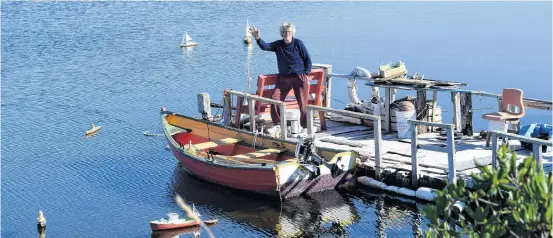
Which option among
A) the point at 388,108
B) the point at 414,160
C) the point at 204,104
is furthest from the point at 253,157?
the point at 414,160

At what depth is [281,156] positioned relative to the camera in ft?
63.1

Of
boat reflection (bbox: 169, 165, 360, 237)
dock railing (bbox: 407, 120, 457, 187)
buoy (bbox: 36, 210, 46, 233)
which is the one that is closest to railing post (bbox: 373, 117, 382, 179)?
dock railing (bbox: 407, 120, 457, 187)

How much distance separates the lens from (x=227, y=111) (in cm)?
2164

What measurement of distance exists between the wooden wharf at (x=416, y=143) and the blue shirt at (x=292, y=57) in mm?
842

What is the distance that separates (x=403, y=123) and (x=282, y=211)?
11.6 ft

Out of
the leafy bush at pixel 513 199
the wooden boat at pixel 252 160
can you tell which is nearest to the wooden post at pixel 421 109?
the wooden boat at pixel 252 160

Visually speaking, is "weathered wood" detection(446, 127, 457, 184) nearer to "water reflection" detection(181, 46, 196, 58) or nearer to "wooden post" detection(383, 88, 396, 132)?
"wooden post" detection(383, 88, 396, 132)

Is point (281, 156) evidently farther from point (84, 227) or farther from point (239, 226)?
point (84, 227)

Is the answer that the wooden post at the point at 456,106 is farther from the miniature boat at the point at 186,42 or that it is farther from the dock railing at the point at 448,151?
the miniature boat at the point at 186,42

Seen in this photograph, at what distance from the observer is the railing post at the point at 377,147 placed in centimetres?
1778

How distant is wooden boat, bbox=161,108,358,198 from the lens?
58.4 feet

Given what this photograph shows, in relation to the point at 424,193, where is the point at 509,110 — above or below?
above

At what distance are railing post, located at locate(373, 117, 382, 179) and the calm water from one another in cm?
53

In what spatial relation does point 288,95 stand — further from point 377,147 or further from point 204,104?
point 377,147
